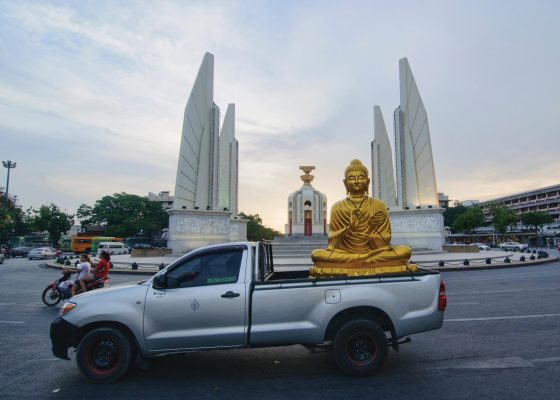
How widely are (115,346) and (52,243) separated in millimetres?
66239

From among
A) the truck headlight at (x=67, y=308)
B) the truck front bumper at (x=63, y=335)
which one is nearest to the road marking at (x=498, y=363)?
the truck front bumper at (x=63, y=335)

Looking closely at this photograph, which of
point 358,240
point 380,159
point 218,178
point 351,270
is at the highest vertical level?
point 380,159

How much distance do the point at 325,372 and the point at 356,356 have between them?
1.47 feet

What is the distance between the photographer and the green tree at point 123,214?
5819 centimetres

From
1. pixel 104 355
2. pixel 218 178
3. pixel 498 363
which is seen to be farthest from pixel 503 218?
pixel 104 355

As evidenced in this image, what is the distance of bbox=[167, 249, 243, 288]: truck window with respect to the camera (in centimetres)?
447

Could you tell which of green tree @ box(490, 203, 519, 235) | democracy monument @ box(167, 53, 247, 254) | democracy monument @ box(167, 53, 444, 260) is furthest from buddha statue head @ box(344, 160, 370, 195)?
green tree @ box(490, 203, 519, 235)

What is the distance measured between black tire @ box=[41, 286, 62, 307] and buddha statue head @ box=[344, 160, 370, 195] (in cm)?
825

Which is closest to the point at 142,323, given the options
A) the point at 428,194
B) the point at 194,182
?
the point at 194,182

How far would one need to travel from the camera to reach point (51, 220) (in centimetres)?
5522

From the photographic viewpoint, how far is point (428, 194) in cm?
3178

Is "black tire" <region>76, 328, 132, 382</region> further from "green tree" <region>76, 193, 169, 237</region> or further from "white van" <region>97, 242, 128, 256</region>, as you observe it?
"green tree" <region>76, 193, 169, 237</region>

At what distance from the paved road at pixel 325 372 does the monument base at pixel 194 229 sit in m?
22.7

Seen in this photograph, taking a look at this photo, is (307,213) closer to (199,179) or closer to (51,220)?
(199,179)
